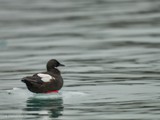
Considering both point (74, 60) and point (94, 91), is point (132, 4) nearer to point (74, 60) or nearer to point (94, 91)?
point (74, 60)

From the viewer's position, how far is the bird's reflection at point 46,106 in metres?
15.1

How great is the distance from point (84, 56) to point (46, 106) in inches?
331

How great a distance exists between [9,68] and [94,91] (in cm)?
488

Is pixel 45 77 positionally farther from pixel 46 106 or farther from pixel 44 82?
pixel 46 106

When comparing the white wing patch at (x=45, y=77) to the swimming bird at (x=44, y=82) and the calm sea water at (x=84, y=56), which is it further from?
the calm sea water at (x=84, y=56)

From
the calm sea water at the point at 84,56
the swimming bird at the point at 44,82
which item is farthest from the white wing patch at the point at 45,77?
the calm sea water at the point at 84,56

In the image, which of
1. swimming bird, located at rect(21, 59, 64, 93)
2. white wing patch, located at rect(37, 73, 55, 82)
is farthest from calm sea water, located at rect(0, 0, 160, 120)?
white wing patch, located at rect(37, 73, 55, 82)

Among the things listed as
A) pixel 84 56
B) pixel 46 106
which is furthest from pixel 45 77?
pixel 84 56

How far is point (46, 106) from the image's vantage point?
632 inches

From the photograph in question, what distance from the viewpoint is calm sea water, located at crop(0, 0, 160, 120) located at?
616 inches

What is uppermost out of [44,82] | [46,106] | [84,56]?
[44,82]

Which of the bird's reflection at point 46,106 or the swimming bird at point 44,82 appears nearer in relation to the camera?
the bird's reflection at point 46,106

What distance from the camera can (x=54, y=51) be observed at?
84.4ft

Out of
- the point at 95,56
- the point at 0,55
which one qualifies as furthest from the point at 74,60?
the point at 0,55
